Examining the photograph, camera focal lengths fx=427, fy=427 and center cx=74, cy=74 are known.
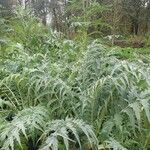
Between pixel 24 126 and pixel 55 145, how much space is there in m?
0.36

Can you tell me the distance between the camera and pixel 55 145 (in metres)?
2.62

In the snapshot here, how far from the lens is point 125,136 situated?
3.10m

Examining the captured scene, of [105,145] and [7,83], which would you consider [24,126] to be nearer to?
[105,145]

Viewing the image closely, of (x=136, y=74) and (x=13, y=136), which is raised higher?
(x=136, y=74)

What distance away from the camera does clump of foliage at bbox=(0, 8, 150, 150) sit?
2834 mm

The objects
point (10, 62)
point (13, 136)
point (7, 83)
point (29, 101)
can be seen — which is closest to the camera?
point (13, 136)

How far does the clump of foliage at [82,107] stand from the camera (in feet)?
9.30

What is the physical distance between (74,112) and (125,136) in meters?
0.46

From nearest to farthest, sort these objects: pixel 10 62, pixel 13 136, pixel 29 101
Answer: pixel 13 136 → pixel 29 101 → pixel 10 62

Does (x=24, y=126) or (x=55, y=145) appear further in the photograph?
(x=24, y=126)

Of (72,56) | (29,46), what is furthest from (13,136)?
(29,46)

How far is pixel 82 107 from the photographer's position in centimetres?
320

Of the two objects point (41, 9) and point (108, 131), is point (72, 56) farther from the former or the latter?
point (41, 9)

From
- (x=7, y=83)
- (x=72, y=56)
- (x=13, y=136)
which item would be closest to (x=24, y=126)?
(x=13, y=136)
